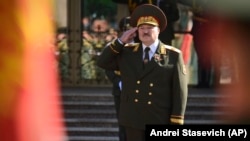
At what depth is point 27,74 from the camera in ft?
5.59

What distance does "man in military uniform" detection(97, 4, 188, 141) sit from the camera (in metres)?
4.15

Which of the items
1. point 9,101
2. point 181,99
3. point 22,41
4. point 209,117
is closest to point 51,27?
point 22,41

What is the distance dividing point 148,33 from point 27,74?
2.43 m

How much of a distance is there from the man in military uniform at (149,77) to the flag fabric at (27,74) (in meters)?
2.39

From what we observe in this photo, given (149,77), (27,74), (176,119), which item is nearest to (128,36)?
(149,77)

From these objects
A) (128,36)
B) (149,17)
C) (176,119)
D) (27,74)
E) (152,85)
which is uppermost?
(149,17)

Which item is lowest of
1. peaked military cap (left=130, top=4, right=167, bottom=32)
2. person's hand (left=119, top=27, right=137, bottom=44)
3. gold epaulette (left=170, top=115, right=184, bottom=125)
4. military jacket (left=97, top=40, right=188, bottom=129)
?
gold epaulette (left=170, top=115, right=184, bottom=125)

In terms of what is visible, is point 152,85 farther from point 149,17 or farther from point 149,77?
point 149,17

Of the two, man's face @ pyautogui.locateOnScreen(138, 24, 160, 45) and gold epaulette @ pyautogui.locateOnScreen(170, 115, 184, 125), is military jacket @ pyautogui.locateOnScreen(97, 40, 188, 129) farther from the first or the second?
man's face @ pyautogui.locateOnScreen(138, 24, 160, 45)

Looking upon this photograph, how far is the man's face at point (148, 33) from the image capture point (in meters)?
4.08

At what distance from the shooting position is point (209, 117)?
29.4 ft

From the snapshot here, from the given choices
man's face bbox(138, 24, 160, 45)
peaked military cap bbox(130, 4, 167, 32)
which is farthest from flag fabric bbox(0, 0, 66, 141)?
peaked military cap bbox(130, 4, 167, 32)

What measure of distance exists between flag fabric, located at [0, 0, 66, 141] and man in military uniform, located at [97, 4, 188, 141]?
239cm

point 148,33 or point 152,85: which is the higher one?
point 148,33
